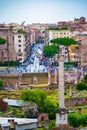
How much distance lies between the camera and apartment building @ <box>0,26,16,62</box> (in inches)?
2517

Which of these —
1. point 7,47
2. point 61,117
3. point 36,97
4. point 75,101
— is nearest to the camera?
point 61,117

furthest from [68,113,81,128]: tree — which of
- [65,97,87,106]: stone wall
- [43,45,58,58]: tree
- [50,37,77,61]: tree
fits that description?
[50,37,77,61]: tree

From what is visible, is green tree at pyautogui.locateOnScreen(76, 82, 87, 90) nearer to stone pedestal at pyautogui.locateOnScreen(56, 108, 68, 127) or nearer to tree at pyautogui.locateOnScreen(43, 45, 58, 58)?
stone pedestal at pyautogui.locateOnScreen(56, 108, 68, 127)

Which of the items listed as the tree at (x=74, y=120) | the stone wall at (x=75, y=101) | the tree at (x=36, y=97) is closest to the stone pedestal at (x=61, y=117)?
the tree at (x=74, y=120)

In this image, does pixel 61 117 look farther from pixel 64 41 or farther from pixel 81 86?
pixel 64 41

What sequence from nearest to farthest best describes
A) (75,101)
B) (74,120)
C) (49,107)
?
(74,120), (49,107), (75,101)

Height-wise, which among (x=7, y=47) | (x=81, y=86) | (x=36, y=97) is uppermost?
(x=36, y=97)

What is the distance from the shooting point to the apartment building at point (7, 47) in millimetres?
63938

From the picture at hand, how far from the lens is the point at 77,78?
167 feet

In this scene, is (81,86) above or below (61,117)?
below

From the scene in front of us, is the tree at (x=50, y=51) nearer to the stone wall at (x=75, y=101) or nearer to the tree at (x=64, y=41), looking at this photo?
the tree at (x=64, y=41)

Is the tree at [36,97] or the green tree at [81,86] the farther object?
the green tree at [81,86]

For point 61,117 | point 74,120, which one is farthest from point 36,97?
point 61,117

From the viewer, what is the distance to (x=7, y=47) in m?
64.9
